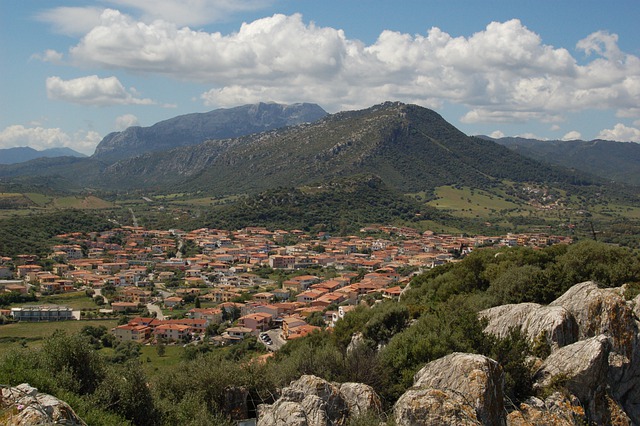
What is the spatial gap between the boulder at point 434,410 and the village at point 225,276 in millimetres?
30021

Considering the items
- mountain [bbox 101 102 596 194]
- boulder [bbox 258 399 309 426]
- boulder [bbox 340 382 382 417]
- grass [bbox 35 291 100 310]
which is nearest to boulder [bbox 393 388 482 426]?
boulder [bbox 340 382 382 417]

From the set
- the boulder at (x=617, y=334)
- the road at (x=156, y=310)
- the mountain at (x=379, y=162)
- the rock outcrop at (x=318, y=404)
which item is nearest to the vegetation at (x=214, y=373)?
the rock outcrop at (x=318, y=404)

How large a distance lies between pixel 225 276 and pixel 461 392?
69.1 metres

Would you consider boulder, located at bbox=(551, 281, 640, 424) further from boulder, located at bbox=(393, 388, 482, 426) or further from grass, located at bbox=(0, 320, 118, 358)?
grass, located at bbox=(0, 320, 118, 358)

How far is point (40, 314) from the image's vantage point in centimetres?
5262

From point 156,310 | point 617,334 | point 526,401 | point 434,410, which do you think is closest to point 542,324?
point 617,334

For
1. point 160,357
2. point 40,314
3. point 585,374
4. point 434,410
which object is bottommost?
point 160,357

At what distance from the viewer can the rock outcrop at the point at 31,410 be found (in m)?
7.23

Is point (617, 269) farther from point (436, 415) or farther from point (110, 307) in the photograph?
point (110, 307)

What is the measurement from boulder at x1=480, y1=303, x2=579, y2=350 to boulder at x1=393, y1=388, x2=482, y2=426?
4.83m

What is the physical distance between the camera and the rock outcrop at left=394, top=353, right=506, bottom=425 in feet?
30.7

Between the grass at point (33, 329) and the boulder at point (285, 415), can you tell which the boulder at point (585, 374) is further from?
the grass at point (33, 329)

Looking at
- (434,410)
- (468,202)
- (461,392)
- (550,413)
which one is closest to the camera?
(434,410)

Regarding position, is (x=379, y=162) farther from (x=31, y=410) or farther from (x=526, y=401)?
(x=31, y=410)
